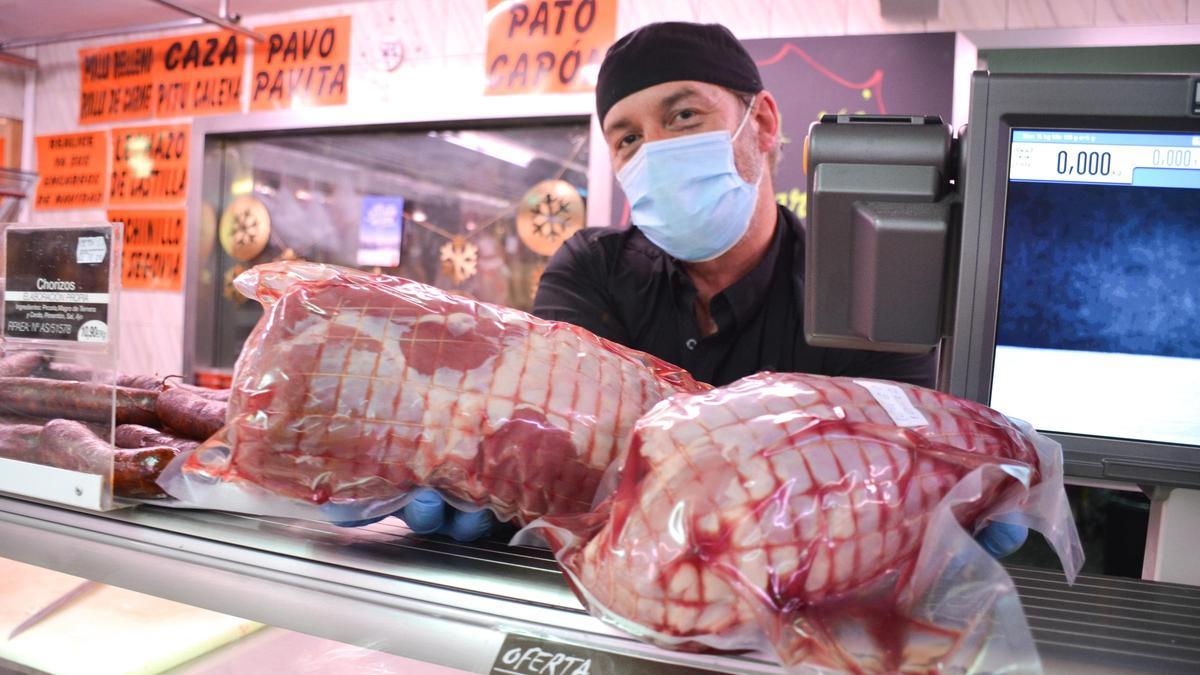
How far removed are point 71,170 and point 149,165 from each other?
0.73 m

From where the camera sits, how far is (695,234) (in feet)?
5.56

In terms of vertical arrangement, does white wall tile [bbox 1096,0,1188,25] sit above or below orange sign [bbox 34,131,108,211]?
above

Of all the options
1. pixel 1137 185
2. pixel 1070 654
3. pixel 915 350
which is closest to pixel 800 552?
pixel 1070 654

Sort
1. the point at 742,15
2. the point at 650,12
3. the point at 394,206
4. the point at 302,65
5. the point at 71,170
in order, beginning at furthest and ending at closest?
the point at 71,170
the point at 302,65
the point at 394,206
the point at 650,12
the point at 742,15

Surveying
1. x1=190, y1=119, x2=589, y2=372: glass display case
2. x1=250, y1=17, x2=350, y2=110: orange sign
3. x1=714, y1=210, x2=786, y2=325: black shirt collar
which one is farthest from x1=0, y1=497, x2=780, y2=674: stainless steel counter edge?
x1=250, y1=17, x2=350, y2=110: orange sign

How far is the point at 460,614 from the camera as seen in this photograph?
1.83 feet

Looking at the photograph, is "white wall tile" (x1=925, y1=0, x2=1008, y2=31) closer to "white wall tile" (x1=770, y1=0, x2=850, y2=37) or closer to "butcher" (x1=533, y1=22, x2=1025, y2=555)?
"white wall tile" (x1=770, y1=0, x2=850, y2=37)

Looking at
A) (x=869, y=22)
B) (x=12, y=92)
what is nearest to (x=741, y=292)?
(x=869, y=22)

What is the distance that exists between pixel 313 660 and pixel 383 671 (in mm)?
136

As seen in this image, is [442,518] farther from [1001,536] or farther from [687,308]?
[687,308]

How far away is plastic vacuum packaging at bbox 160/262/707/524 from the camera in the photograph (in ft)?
1.97

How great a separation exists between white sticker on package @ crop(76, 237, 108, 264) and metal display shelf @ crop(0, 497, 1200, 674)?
24cm

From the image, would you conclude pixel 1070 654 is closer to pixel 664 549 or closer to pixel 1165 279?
pixel 664 549

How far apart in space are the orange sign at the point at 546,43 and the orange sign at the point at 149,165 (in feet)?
6.14
